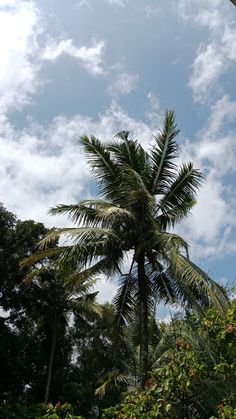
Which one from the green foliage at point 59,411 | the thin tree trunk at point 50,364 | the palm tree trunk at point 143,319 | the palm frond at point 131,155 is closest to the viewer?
the green foliage at point 59,411

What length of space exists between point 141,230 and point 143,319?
2108 millimetres

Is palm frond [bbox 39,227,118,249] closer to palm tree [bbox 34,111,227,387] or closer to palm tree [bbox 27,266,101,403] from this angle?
palm tree [bbox 34,111,227,387]

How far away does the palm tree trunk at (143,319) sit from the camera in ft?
34.9

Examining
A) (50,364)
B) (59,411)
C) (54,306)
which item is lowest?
(59,411)

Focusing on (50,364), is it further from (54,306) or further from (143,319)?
(143,319)

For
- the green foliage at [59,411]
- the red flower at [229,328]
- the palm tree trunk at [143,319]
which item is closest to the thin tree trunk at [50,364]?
the green foliage at [59,411]

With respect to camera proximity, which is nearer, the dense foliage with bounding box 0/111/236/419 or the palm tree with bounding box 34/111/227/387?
the dense foliage with bounding box 0/111/236/419

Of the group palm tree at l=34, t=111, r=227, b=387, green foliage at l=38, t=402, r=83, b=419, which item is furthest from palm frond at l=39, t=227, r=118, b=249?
green foliage at l=38, t=402, r=83, b=419

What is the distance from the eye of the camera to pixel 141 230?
462 inches

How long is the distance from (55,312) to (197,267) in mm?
12136

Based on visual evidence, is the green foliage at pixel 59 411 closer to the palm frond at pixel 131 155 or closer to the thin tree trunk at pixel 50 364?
the palm frond at pixel 131 155

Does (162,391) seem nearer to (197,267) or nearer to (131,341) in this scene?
(197,267)

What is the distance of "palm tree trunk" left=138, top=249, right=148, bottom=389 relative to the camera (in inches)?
419

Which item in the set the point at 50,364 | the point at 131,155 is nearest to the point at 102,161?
the point at 131,155
